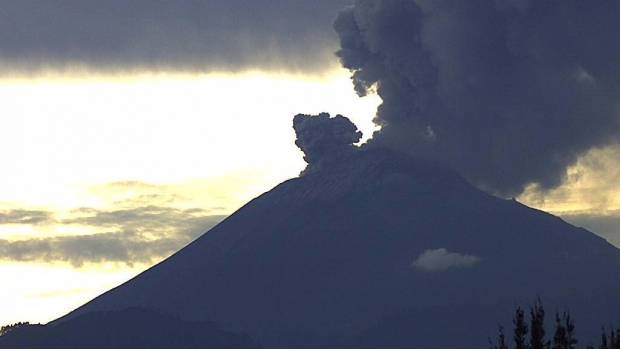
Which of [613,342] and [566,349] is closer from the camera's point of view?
[566,349]

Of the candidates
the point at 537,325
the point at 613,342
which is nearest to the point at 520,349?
the point at 537,325

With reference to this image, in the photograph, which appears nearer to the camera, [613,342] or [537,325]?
[537,325]

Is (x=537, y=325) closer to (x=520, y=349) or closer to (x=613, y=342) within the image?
(x=520, y=349)

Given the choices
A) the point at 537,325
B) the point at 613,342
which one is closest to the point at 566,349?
the point at 537,325
